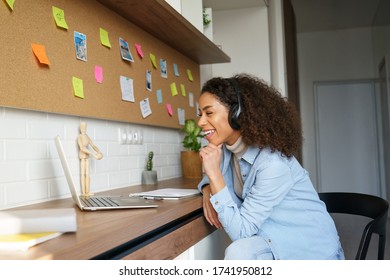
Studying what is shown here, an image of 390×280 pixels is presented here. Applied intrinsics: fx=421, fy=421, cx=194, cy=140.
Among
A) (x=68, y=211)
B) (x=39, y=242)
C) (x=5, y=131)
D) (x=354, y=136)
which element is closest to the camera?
(x=39, y=242)

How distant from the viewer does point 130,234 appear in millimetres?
901

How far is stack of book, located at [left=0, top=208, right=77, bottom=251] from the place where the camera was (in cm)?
68

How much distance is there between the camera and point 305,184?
1351 mm

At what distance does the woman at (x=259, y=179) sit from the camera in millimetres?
1235

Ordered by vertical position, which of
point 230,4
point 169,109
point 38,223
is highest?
point 230,4

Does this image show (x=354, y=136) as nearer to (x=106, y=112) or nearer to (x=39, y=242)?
(x=106, y=112)

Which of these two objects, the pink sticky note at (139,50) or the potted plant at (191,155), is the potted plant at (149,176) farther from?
the pink sticky note at (139,50)

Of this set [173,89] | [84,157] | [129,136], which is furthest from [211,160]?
[173,89]

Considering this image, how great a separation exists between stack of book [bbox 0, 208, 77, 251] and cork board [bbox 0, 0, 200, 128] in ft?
1.67

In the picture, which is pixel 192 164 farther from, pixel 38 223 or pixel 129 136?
pixel 38 223

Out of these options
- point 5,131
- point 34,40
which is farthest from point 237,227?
point 34,40

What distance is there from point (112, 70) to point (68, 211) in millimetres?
1021

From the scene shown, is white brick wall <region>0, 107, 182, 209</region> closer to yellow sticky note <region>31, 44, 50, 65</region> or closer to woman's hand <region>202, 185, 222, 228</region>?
yellow sticky note <region>31, 44, 50, 65</region>

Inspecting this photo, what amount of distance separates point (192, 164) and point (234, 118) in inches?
37.9
